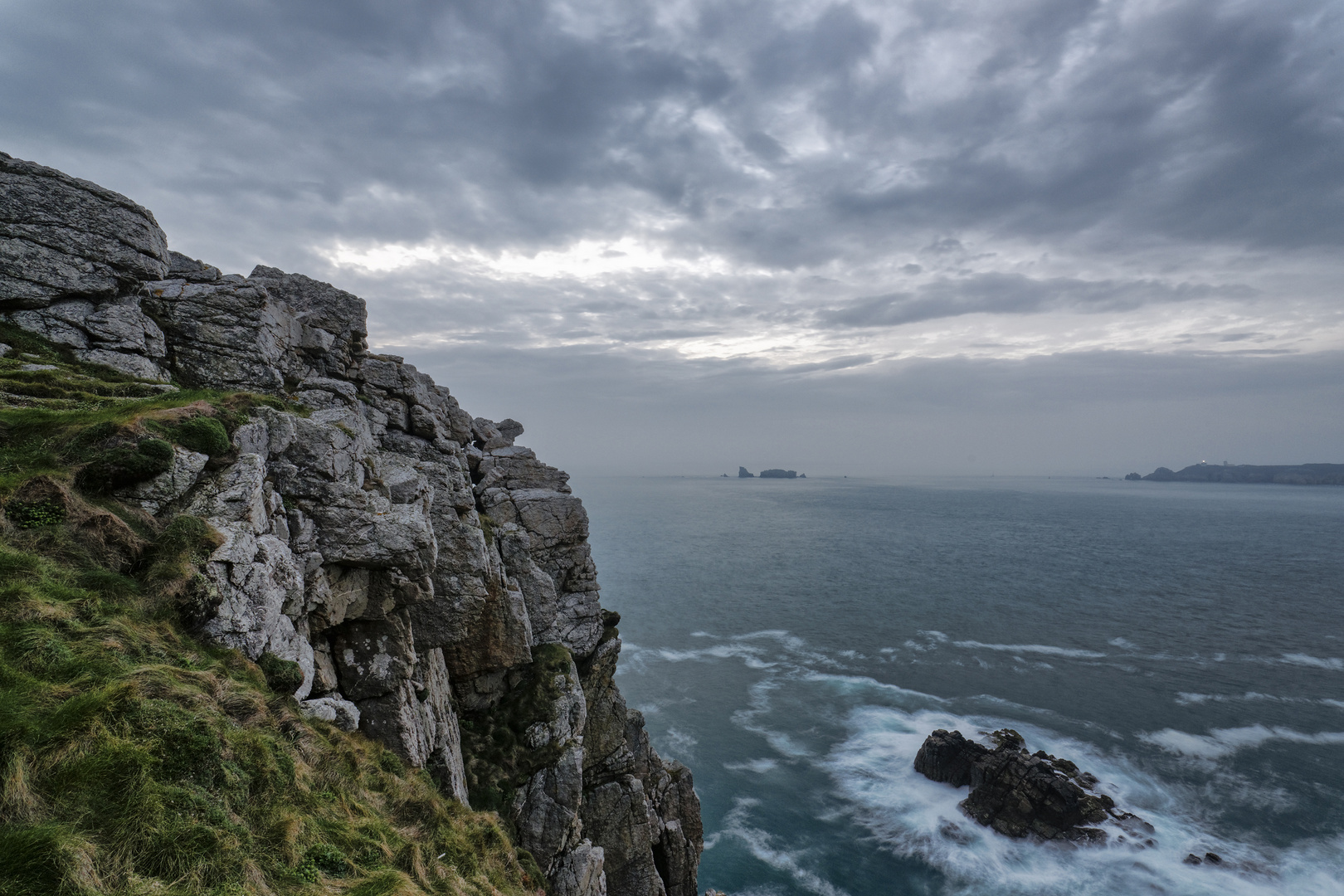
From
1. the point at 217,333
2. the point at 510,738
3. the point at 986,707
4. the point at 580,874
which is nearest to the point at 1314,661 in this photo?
the point at 986,707

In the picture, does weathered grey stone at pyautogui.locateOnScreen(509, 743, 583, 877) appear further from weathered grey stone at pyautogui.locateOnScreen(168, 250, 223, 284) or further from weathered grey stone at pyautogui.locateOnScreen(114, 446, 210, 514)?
weathered grey stone at pyautogui.locateOnScreen(168, 250, 223, 284)

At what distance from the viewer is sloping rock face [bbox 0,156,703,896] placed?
54.2ft

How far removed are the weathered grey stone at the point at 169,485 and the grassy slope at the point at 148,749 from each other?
1.96 ft

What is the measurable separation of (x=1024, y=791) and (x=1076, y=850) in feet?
15.3

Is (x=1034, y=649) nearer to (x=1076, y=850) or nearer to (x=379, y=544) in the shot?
(x=1076, y=850)

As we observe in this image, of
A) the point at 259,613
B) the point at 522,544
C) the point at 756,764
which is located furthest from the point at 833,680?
the point at 259,613

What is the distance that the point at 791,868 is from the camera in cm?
4362

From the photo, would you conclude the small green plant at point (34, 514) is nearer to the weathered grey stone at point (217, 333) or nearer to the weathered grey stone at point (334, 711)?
the weathered grey stone at point (334, 711)

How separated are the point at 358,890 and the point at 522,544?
24370 millimetres

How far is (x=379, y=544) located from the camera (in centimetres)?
1839

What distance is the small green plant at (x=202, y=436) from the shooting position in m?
15.9

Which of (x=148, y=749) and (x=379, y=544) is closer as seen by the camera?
(x=148, y=749)

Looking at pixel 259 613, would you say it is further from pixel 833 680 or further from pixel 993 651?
pixel 993 651

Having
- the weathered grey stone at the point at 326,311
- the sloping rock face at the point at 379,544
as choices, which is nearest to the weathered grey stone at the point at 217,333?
the sloping rock face at the point at 379,544
